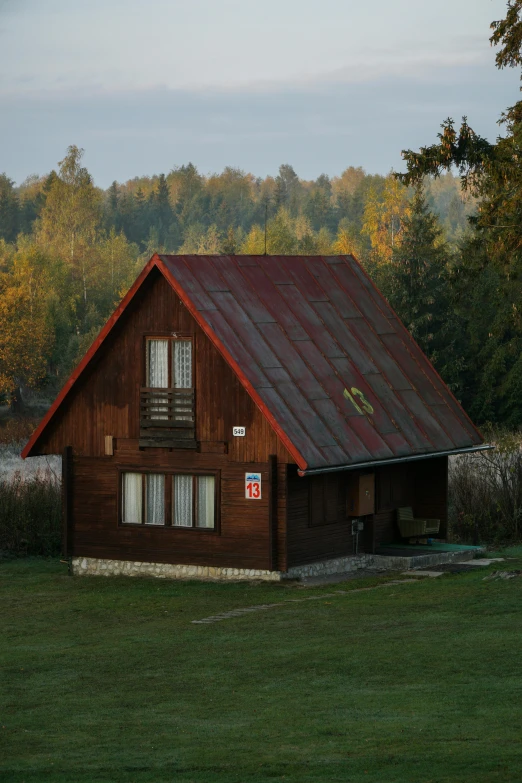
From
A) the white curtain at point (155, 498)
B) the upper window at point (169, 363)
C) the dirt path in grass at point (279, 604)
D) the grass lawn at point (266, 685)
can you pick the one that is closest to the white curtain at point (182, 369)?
the upper window at point (169, 363)

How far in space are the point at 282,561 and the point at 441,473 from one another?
6.52 m

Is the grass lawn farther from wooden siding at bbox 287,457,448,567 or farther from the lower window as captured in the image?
the lower window

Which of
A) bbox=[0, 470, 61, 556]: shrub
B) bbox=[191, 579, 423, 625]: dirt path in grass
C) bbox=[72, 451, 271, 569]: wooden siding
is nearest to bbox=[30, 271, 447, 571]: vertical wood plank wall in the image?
bbox=[72, 451, 271, 569]: wooden siding

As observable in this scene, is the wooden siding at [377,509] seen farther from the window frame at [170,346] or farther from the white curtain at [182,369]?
the window frame at [170,346]

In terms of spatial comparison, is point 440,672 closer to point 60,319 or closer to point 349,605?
point 349,605

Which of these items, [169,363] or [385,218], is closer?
[169,363]

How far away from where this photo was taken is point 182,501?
1206 inches

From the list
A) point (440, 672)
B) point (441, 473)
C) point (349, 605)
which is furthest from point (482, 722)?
point (441, 473)

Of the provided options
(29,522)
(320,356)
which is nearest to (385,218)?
(29,522)

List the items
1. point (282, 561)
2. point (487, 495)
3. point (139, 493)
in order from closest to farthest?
1. point (282, 561)
2. point (139, 493)
3. point (487, 495)

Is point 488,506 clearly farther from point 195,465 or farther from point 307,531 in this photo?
point 195,465

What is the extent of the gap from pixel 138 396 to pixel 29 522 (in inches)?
276

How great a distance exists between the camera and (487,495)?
37562 mm

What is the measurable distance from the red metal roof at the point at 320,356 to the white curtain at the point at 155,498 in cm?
288
